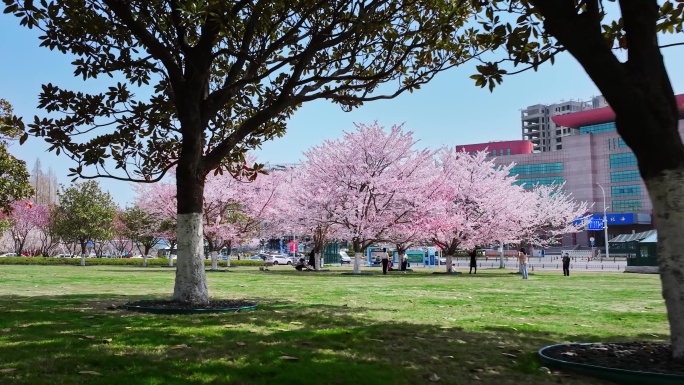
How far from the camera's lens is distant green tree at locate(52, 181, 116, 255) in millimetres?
53188

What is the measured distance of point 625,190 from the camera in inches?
4454

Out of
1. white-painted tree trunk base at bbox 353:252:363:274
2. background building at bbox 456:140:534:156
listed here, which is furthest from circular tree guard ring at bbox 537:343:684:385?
background building at bbox 456:140:534:156

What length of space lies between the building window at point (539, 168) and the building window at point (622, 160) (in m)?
12.3

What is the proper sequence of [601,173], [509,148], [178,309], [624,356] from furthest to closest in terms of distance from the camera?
[509,148], [601,173], [178,309], [624,356]

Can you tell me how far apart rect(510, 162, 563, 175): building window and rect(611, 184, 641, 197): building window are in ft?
43.0

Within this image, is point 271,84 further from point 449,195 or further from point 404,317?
point 449,195

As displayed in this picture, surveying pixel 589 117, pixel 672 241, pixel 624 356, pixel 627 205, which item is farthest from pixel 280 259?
pixel 589 117

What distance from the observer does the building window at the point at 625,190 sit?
112m

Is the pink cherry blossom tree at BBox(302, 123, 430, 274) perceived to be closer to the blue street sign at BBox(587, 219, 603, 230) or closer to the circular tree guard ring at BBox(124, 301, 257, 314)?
the circular tree guard ring at BBox(124, 301, 257, 314)

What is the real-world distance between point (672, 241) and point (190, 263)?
26.1ft

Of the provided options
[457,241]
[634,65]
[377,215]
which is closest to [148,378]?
[634,65]

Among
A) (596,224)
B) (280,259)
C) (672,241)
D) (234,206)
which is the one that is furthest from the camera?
(596,224)

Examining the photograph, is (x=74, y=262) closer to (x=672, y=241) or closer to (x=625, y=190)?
(x=672, y=241)

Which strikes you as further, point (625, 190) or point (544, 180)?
point (544, 180)
